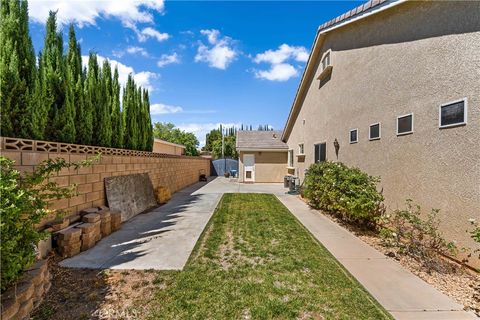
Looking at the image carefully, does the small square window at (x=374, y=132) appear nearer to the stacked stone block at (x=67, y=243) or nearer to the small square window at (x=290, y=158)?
the stacked stone block at (x=67, y=243)

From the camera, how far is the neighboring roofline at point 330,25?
619 cm

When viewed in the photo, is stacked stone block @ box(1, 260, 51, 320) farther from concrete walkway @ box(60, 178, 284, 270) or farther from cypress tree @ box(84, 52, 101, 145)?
cypress tree @ box(84, 52, 101, 145)

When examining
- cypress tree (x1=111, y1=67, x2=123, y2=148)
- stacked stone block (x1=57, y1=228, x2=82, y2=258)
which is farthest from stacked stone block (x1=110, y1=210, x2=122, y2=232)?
cypress tree (x1=111, y1=67, x2=123, y2=148)

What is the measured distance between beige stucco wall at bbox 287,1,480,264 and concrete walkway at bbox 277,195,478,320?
1353mm

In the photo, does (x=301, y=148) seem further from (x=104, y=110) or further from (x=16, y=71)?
(x=16, y=71)

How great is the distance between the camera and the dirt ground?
9.01ft

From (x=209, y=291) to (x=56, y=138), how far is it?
4880 millimetres

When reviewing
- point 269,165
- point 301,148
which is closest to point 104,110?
point 301,148

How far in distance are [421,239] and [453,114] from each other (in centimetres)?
249

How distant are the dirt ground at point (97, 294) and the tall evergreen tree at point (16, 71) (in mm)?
2665

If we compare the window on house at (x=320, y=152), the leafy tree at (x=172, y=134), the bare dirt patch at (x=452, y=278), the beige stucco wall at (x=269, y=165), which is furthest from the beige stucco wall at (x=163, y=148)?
the leafy tree at (x=172, y=134)

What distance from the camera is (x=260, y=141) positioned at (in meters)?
19.2

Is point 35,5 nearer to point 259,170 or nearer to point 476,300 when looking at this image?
point 476,300

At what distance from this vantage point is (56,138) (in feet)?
17.0
